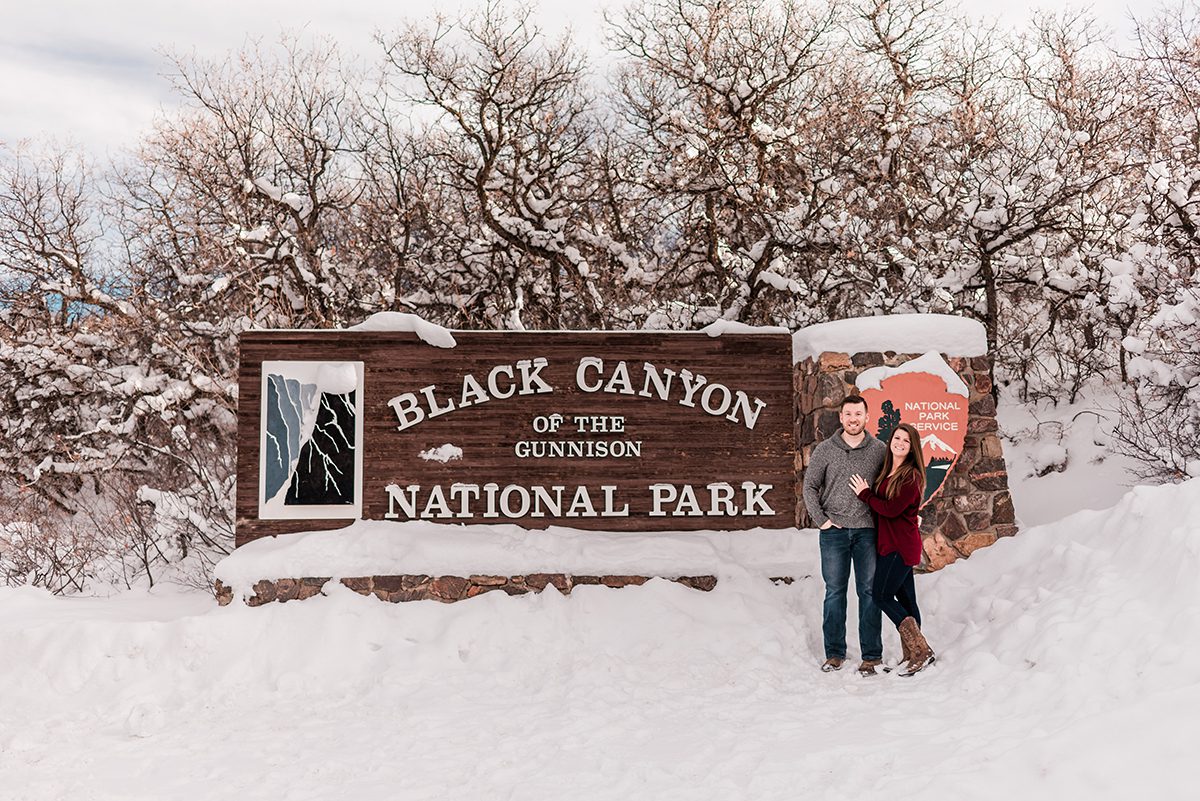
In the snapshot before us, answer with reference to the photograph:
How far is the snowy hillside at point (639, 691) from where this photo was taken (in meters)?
3.77

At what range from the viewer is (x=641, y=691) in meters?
5.45

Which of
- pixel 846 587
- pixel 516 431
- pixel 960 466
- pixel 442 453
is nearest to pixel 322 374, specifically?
pixel 442 453

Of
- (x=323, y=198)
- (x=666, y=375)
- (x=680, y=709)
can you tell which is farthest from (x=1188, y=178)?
(x=323, y=198)

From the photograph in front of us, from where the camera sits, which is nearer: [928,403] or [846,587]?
[846,587]

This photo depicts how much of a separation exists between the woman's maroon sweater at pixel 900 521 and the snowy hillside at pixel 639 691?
0.70 meters

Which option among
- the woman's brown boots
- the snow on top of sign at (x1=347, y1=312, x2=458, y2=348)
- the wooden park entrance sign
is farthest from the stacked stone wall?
the snow on top of sign at (x1=347, y1=312, x2=458, y2=348)

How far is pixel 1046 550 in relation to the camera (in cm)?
579

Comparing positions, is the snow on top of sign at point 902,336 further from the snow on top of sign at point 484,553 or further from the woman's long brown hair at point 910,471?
the woman's long brown hair at point 910,471

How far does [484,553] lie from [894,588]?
10.1 feet

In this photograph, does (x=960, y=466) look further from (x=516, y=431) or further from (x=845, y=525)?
(x=516, y=431)

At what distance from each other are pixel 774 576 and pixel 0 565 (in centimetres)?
833

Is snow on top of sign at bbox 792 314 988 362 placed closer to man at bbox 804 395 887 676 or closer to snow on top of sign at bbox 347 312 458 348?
man at bbox 804 395 887 676

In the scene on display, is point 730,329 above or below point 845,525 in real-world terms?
above

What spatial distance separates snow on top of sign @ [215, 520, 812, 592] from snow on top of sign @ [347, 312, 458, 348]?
60.1 inches
